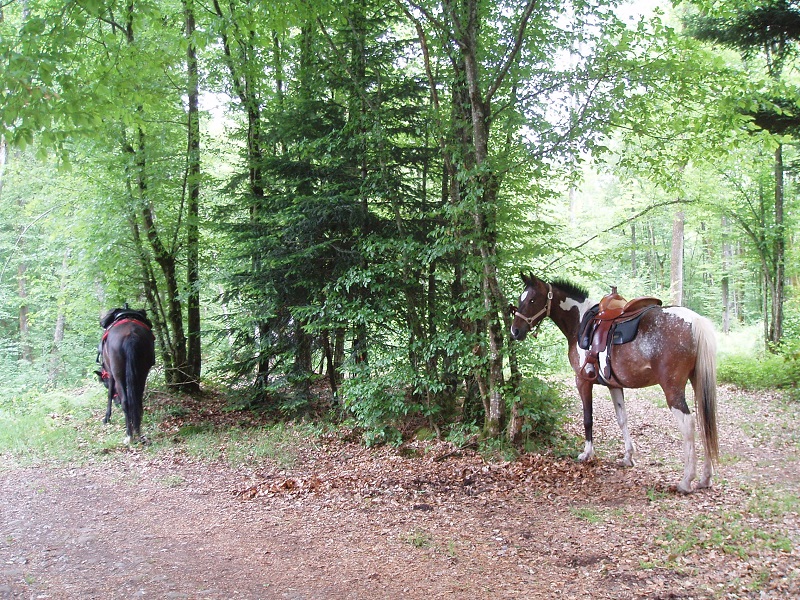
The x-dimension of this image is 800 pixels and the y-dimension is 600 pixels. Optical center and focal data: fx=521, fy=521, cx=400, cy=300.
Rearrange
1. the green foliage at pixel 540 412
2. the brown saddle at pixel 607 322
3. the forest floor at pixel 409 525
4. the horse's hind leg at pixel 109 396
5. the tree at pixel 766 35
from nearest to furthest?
the forest floor at pixel 409 525
the brown saddle at pixel 607 322
the green foliage at pixel 540 412
the tree at pixel 766 35
the horse's hind leg at pixel 109 396

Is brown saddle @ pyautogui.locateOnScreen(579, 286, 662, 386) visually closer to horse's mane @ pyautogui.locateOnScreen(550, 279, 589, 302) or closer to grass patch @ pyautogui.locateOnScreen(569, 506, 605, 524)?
horse's mane @ pyautogui.locateOnScreen(550, 279, 589, 302)

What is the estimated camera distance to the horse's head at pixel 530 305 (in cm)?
653

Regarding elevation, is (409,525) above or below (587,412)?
below

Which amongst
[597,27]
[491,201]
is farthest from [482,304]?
[597,27]

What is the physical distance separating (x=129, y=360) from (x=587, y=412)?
7279 millimetres

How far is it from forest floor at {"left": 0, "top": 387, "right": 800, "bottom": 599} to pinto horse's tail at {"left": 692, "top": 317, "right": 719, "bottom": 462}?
55 centimetres

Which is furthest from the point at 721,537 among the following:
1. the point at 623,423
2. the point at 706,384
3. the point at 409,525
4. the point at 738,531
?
the point at 409,525

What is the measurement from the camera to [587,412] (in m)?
6.59

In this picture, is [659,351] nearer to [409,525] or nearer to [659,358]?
[659,358]

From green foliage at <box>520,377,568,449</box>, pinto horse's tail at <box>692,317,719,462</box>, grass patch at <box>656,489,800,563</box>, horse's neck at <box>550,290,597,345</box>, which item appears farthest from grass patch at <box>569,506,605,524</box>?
horse's neck at <box>550,290,597,345</box>

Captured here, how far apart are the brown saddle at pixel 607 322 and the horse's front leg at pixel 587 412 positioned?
0.13 meters

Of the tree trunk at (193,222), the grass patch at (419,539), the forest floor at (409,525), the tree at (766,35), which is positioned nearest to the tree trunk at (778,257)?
the tree at (766,35)

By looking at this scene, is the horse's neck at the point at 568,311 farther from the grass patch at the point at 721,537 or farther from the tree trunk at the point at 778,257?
the tree trunk at the point at 778,257

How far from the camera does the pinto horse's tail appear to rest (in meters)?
5.34
